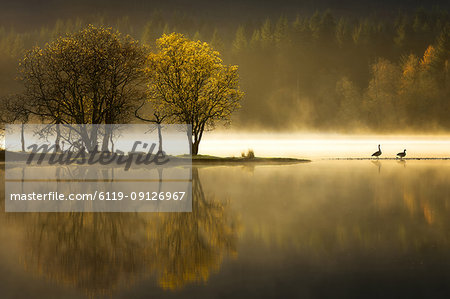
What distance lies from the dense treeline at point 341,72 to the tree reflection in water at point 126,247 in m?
125

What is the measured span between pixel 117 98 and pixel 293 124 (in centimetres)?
9525

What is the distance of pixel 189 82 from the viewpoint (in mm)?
54594

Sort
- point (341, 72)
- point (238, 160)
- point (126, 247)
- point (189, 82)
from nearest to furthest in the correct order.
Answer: point (126, 247) → point (238, 160) → point (189, 82) → point (341, 72)

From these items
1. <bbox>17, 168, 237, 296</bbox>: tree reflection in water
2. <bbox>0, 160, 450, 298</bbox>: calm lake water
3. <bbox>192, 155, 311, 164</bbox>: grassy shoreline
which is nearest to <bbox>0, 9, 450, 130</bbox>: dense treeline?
<bbox>192, 155, 311, 164</bbox>: grassy shoreline

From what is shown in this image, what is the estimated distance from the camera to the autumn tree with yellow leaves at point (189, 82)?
180ft

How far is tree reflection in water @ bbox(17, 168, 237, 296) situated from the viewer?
10.0m

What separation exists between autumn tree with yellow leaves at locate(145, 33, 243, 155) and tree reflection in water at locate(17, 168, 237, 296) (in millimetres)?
37291

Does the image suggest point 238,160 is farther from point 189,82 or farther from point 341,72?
point 341,72

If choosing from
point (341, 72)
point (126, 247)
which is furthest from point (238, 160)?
point (341, 72)

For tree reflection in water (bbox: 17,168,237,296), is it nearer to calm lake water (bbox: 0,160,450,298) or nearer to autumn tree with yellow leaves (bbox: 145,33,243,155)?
calm lake water (bbox: 0,160,450,298)

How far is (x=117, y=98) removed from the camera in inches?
2108

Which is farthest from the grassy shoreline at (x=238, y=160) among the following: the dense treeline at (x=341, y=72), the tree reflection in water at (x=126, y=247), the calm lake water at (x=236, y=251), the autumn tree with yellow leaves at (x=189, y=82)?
the dense treeline at (x=341, y=72)

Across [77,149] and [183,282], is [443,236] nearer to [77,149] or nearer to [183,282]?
[183,282]

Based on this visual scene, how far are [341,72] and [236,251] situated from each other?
499 ft
